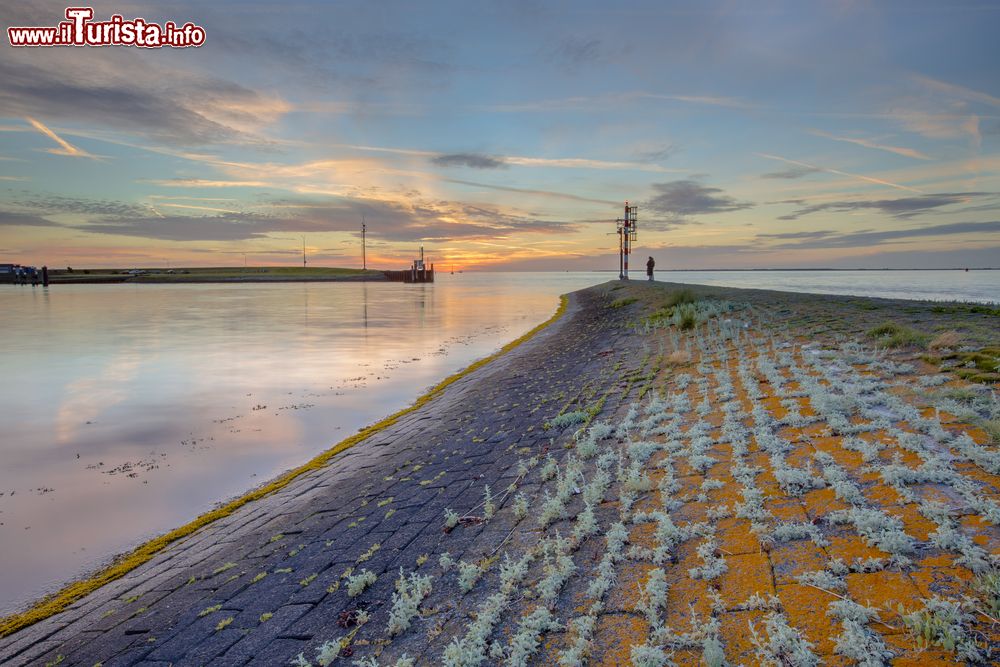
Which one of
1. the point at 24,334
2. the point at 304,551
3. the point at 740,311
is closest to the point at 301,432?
the point at 304,551

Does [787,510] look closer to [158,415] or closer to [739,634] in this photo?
[739,634]

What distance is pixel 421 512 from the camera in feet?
22.5

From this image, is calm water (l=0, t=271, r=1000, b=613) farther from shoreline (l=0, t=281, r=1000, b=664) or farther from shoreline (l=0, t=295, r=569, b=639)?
shoreline (l=0, t=281, r=1000, b=664)

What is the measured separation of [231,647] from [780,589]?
190 inches

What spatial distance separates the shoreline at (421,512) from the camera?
486 centimetres

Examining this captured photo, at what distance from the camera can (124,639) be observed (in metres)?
5.18

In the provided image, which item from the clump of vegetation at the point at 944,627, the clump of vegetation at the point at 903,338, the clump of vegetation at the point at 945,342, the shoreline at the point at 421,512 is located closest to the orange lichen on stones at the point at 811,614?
the shoreline at the point at 421,512

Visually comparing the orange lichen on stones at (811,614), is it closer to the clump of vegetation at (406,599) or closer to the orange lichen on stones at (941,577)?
the orange lichen on stones at (941,577)

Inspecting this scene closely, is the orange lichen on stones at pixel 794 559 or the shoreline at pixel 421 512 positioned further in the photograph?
the shoreline at pixel 421 512

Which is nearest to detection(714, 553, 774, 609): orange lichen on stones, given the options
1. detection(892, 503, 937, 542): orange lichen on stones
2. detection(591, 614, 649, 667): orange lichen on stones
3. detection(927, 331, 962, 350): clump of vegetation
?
detection(591, 614, 649, 667): orange lichen on stones

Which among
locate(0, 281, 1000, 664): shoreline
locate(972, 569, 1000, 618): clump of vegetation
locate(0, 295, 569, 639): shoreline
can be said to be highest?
locate(972, 569, 1000, 618): clump of vegetation

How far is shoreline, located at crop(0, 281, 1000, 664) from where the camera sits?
486 centimetres

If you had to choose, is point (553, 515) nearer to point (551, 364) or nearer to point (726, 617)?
point (726, 617)

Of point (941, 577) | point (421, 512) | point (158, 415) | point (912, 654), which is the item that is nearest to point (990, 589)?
point (941, 577)
